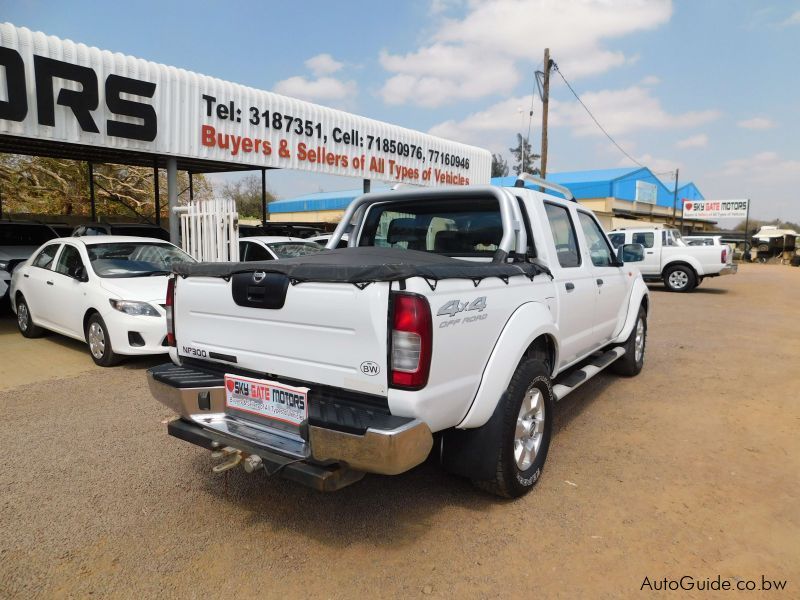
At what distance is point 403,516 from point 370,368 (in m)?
1.10

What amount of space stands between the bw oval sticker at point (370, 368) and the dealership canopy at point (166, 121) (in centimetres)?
873

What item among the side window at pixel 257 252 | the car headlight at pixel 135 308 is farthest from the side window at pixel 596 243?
the side window at pixel 257 252

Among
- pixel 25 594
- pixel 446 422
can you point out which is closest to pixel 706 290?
pixel 446 422

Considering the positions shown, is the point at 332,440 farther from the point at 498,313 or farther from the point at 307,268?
the point at 498,313

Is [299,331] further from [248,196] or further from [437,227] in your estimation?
[248,196]

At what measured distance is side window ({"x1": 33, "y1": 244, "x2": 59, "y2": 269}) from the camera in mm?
7508

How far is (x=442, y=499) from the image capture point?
126 inches

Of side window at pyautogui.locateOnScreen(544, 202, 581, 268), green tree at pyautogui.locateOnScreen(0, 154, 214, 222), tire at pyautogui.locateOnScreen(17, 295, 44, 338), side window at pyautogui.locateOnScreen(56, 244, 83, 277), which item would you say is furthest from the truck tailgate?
green tree at pyautogui.locateOnScreen(0, 154, 214, 222)

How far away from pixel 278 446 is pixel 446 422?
83 centimetres

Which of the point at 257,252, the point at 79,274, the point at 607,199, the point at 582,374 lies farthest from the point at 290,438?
the point at 607,199

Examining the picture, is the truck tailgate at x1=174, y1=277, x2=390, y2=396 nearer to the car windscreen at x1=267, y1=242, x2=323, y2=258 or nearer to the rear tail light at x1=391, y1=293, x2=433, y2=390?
the rear tail light at x1=391, y1=293, x2=433, y2=390

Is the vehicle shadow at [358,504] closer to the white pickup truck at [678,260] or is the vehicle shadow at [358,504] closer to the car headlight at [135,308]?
the car headlight at [135,308]

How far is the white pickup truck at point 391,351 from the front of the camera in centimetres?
235

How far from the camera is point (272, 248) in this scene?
9.81 metres
